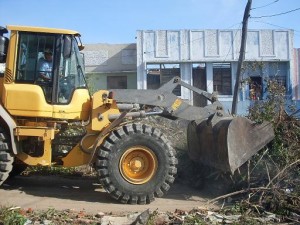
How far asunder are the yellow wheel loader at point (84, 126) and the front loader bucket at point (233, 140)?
Answer: 18mm

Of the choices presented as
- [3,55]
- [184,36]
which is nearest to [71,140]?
[3,55]

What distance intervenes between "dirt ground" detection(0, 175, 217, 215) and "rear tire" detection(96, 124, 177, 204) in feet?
0.79

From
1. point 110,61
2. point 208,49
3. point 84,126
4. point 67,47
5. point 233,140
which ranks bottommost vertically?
point 233,140

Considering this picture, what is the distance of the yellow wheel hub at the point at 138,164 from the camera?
7.48 meters

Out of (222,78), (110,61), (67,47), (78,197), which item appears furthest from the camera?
(110,61)

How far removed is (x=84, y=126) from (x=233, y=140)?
2.86 meters

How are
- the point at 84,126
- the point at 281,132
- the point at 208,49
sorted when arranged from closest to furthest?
the point at 84,126
the point at 281,132
the point at 208,49

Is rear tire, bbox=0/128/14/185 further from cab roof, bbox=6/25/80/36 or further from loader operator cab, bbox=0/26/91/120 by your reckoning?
cab roof, bbox=6/25/80/36

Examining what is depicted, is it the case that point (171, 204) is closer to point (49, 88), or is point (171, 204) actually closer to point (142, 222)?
point (142, 222)

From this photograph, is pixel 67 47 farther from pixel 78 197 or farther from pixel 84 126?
pixel 78 197

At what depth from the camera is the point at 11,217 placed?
5.95m

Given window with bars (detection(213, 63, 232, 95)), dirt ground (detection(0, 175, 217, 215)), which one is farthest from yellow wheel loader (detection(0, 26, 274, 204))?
window with bars (detection(213, 63, 232, 95))

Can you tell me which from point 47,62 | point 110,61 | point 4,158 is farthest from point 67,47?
point 110,61

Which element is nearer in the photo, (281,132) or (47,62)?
(47,62)
